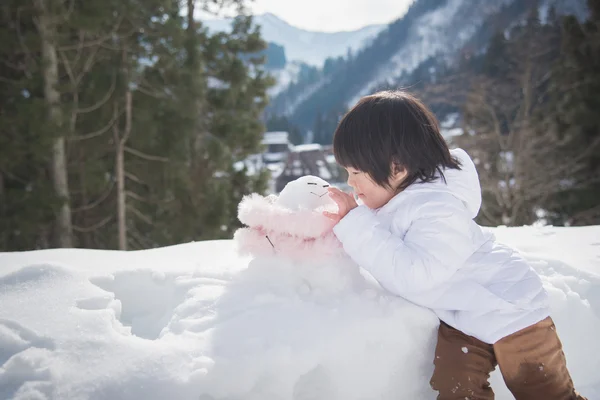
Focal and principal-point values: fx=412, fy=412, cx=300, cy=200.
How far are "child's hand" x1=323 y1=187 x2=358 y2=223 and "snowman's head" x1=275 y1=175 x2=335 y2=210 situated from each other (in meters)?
0.09

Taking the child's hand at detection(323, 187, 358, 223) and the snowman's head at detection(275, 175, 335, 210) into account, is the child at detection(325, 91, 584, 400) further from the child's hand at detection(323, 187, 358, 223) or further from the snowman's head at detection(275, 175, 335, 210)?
the snowman's head at detection(275, 175, 335, 210)

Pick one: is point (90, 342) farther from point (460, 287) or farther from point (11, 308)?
point (460, 287)

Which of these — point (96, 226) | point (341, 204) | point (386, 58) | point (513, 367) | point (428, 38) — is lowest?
point (96, 226)

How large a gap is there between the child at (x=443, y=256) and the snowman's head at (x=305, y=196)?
0.14 metres

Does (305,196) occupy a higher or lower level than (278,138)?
higher

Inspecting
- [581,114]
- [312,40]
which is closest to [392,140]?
[581,114]

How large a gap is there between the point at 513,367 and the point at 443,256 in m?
0.45

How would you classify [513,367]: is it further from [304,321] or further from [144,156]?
[144,156]

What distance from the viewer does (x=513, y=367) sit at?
1378 mm

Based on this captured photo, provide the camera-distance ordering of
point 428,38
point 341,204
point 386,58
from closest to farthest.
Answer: point 341,204
point 386,58
point 428,38

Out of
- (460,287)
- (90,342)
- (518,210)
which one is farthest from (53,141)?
(518,210)

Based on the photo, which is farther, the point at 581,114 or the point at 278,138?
the point at 278,138

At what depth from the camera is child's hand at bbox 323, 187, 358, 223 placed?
5.20ft

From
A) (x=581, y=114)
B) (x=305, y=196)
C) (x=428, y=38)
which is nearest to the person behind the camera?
(x=305, y=196)
